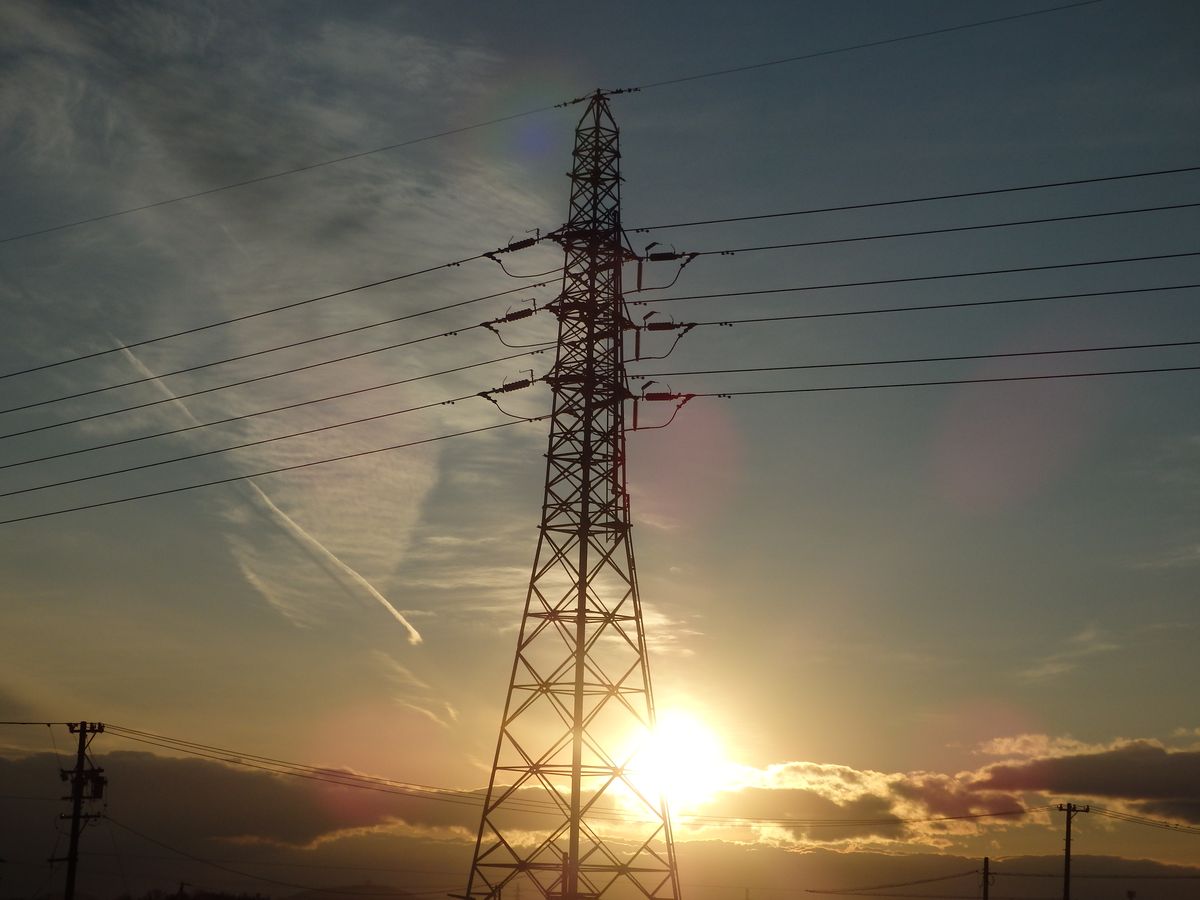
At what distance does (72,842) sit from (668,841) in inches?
1509

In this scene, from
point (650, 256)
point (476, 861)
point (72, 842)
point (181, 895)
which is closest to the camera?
point (476, 861)

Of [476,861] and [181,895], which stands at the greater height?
[476,861]

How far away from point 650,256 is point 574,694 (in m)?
17.7

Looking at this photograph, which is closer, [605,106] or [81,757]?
[605,106]

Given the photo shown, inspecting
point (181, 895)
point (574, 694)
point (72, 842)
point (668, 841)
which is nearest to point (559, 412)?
point (574, 694)

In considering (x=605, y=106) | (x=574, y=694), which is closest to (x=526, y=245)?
(x=605, y=106)

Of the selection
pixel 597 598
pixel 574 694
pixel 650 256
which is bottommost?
pixel 574 694

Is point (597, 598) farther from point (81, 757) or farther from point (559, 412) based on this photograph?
point (81, 757)

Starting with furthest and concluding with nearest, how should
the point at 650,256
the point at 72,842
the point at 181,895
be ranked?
the point at 181,895 → the point at 72,842 → the point at 650,256

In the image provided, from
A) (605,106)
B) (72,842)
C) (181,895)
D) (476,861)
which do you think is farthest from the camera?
(181,895)

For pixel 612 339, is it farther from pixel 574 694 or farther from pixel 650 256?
pixel 574 694

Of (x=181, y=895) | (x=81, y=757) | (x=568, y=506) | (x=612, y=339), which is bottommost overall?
(x=181, y=895)

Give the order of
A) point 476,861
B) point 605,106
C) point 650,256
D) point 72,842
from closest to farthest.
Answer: point 476,861 < point 650,256 < point 605,106 < point 72,842

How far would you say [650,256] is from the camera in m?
50.8
